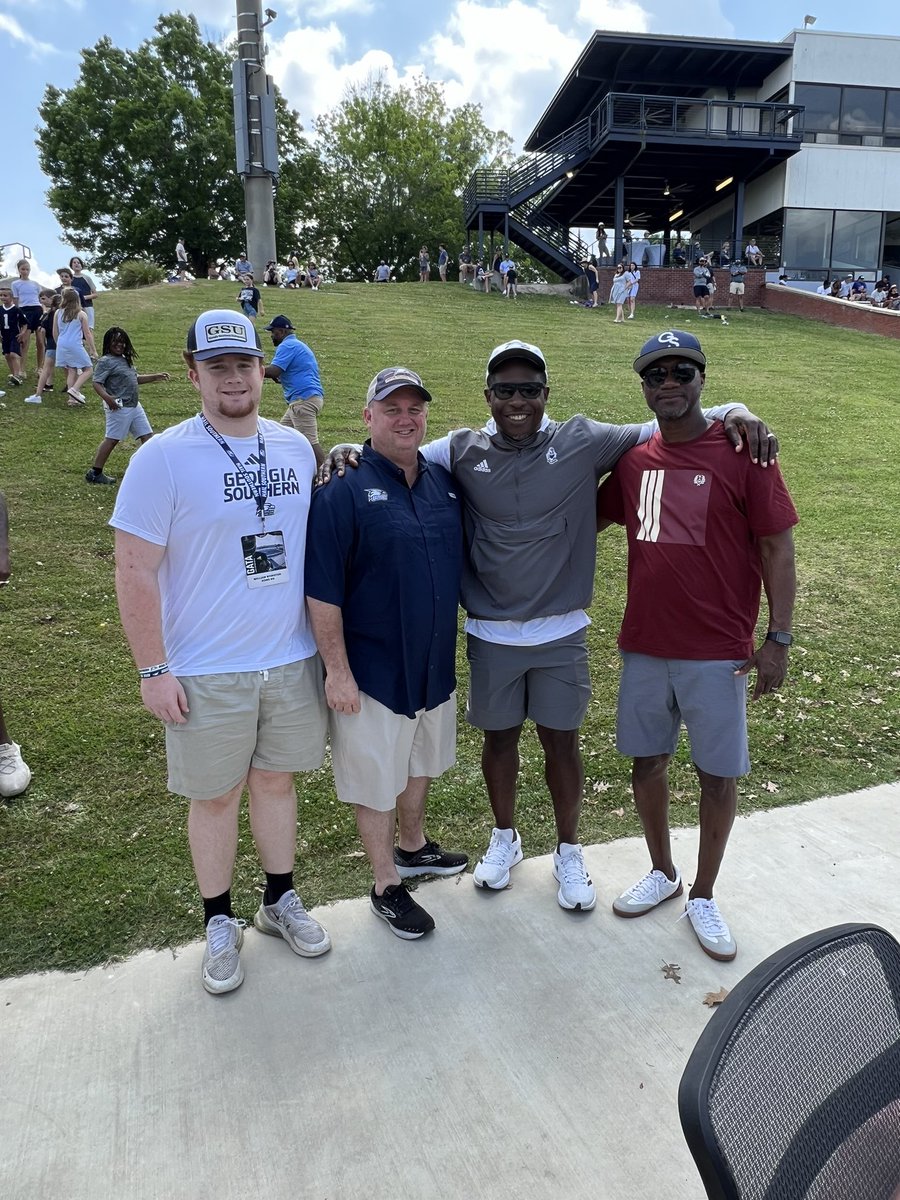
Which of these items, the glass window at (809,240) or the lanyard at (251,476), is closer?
the lanyard at (251,476)

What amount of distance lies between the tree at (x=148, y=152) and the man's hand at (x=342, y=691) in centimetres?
4675

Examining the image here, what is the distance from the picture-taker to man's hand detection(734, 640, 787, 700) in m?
2.87

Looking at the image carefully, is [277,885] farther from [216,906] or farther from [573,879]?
[573,879]

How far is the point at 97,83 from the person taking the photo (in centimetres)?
4350

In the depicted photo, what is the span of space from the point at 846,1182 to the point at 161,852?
117 inches

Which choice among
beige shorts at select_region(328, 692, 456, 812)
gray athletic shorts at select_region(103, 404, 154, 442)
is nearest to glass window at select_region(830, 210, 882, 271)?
gray athletic shorts at select_region(103, 404, 154, 442)

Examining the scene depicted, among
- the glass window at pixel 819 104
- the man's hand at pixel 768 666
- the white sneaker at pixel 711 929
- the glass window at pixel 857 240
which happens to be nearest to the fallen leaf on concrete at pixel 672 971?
the white sneaker at pixel 711 929

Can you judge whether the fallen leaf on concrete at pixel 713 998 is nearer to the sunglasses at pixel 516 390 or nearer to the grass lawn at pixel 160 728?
the grass lawn at pixel 160 728

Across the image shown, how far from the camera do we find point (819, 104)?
29625 millimetres

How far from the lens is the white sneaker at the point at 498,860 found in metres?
3.29

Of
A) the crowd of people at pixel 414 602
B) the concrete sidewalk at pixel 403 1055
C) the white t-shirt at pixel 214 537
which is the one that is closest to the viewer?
the concrete sidewalk at pixel 403 1055

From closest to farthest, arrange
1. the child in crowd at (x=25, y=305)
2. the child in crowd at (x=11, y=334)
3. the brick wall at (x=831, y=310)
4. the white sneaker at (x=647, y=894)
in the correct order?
1. the white sneaker at (x=647, y=894)
2. the child in crowd at (x=11, y=334)
3. the child in crowd at (x=25, y=305)
4. the brick wall at (x=831, y=310)

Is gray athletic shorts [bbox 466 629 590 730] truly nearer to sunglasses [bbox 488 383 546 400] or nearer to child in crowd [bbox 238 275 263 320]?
sunglasses [bbox 488 383 546 400]

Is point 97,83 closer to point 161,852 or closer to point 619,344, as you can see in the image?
point 619,344
